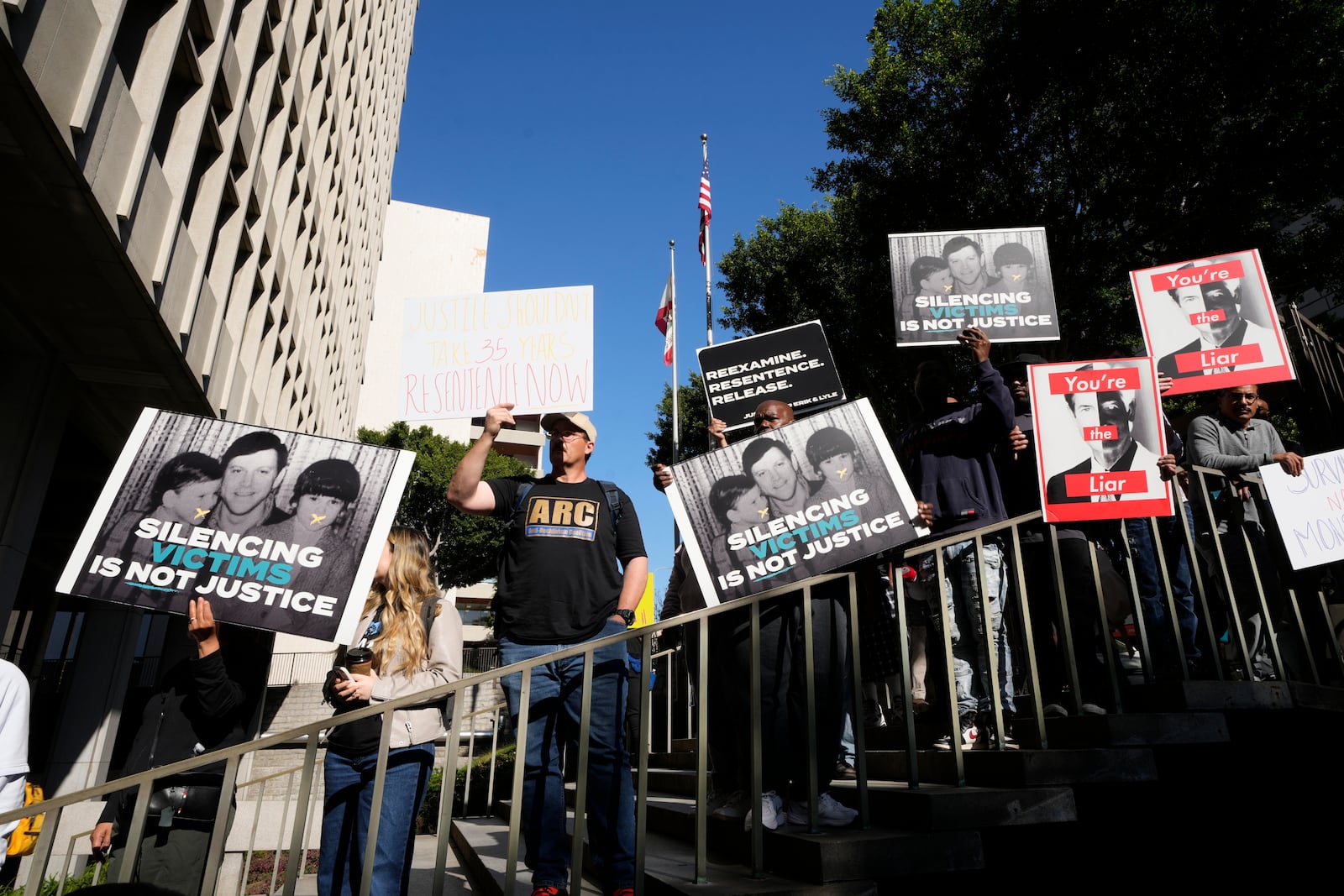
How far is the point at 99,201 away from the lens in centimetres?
676

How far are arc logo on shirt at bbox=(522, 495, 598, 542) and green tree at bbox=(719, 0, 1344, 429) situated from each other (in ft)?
34.4

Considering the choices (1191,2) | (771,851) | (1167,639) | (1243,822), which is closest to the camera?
(771,851)

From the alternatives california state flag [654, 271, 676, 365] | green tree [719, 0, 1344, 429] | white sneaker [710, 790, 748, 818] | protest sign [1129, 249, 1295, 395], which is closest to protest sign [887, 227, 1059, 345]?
protest sign [1129, 249, 1295, 395]

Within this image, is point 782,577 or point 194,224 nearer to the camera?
point 782,577

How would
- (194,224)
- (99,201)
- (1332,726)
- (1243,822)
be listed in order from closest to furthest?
(1243,822) → (1332,726) → (99,201) → (194,224)

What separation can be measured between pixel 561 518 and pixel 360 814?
1.40 m

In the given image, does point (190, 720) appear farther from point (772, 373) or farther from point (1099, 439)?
point (772, 373)

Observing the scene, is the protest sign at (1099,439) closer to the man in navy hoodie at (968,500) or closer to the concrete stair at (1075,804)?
the man in navy hoodie at (968,500)

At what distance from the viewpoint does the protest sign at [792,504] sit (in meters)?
3.63

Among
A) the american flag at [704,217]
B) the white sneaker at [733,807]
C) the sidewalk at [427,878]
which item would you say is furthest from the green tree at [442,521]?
the white sneaker at [733,807]

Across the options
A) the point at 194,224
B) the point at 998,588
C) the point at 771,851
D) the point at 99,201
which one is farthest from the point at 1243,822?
the point at 194,224

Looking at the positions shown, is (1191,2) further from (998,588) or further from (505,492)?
(505,492)

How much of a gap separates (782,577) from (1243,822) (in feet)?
8.48

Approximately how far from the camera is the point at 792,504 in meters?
3.75
